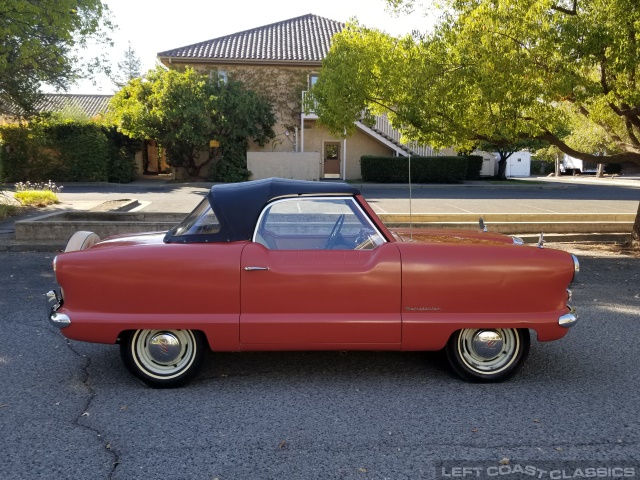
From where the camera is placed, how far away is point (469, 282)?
14.6 ft

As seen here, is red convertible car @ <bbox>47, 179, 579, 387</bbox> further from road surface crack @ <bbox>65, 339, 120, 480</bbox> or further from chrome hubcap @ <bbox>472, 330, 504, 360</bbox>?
road surface crack @ <bbox>65, 339, 120, 480</bbox>

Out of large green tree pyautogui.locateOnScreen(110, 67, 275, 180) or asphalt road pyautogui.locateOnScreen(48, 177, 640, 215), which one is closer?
asphalt road pyautogui.locateOnScreen(48, 177, 640, 215)

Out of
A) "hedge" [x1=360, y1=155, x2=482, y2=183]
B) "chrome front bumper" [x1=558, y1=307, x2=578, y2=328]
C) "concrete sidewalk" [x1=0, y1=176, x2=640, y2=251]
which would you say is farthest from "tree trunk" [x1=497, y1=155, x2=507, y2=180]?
"chrome front bumper" [x1=558, y1=307, x2=578, y2=328]

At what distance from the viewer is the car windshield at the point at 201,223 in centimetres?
460

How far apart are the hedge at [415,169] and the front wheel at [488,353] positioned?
80.2ft

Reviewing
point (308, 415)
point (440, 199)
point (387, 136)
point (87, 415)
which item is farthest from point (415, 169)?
point (87, 415)

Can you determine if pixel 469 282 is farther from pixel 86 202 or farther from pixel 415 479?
pixel 86 202

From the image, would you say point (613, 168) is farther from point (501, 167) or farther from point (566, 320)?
point (566, 320)

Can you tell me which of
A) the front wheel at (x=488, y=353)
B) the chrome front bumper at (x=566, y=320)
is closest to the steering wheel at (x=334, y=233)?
the front wheel at (x=488, y=353)

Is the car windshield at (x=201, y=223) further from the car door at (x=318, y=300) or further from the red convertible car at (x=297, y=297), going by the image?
the car door at (x=318, y=300)

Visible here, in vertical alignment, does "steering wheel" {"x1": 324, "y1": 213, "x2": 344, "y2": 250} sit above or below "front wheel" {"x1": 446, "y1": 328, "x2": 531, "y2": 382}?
above

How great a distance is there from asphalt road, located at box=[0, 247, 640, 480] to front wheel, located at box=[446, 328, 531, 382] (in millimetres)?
102

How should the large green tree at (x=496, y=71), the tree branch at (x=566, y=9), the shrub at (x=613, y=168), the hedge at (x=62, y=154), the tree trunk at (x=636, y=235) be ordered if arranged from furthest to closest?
the shrub at (x=613, y=168) < the hedge at (x=62, y=154) < the tree trunk at (x=636, y=235) < the tree branch at (x=566, y=9) < the large green tree at (x=496, y=71)

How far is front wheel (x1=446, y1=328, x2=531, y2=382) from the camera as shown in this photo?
457cm
